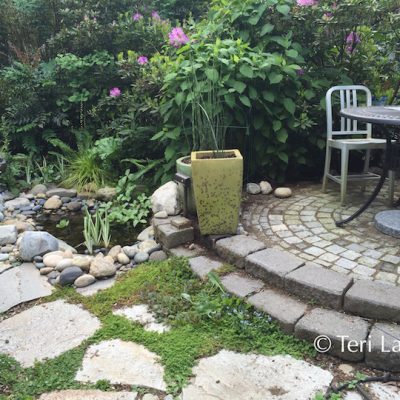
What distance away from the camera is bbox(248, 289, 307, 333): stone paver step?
1.83 meters

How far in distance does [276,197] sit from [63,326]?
1.89m

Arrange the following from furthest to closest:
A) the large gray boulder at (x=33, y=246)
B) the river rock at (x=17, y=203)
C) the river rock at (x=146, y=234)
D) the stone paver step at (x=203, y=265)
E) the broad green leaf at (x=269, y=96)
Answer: the river rock at (x=17, y=203) < the broad green leaf at (x=269, y=96) < the river rock at (x=146, y=234) < the large gray boulder at (x=33, y=246) < the stone paver step at (x=203, y=265)

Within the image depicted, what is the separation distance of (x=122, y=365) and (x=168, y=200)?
1.41 m

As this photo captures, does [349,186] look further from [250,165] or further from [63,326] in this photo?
[63,326]

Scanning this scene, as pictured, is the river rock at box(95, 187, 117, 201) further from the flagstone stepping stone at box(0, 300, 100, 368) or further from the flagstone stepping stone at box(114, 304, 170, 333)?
the flagstone stepping stone at box(114, 304, 170, 333)

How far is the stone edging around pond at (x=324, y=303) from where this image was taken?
1.68m

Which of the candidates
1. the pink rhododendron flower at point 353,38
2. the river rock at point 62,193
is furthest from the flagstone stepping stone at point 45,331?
the pink rhododendron flower at point 353,38

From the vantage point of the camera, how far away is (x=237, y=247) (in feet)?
7.61

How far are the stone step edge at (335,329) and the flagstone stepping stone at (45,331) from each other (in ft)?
2.63

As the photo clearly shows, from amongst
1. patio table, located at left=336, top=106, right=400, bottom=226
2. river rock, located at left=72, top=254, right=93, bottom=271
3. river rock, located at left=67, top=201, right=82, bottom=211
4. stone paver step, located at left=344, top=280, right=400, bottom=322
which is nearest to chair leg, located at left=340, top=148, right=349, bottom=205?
patio table, located at left=336, top=106, right=400, bottom=226

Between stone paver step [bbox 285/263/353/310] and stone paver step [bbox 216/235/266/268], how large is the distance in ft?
1.04

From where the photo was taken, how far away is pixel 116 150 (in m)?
3.84

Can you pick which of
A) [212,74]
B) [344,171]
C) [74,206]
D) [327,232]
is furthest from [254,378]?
[74,206]

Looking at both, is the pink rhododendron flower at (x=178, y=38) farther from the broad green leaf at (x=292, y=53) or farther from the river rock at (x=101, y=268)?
the river rock at (x=101, y=268)
